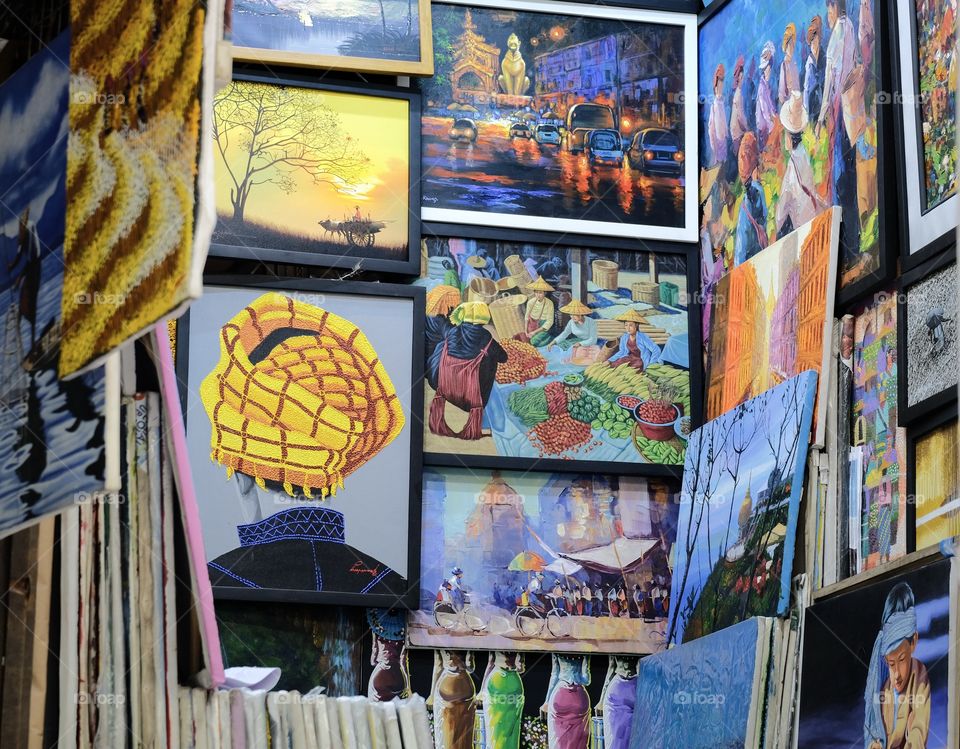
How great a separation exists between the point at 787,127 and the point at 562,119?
1254 mm

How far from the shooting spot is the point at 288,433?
6.06 m

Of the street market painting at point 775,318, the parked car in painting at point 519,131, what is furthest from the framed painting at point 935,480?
the parked car in painting at point 519,131

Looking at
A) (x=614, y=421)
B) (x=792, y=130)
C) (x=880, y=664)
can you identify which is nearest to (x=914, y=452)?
(x=880, y=664)

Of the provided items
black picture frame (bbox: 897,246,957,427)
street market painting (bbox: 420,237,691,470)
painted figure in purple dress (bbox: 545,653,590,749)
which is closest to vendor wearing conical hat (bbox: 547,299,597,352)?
street market painting (bbox: 420,237,691,470)

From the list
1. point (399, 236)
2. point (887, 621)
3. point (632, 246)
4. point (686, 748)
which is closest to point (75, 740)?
point (887, 621)

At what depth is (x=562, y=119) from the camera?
22.1 feet

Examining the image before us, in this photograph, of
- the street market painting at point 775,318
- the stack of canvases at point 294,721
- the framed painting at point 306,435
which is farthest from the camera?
the framed painting at point 306,435

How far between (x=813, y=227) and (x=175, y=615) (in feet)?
11.8

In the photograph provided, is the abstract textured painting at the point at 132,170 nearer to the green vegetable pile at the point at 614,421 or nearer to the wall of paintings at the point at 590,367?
the wall of paintings at the point at 590,367

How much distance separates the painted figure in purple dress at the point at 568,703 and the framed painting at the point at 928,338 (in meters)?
2.05

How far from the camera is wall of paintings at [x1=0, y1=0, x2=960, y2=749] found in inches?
189

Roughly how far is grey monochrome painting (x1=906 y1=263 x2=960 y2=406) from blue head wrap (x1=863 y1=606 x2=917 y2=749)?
77cm

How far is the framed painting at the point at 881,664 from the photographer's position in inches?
156

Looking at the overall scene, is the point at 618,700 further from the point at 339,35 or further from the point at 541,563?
the point at 339,35
